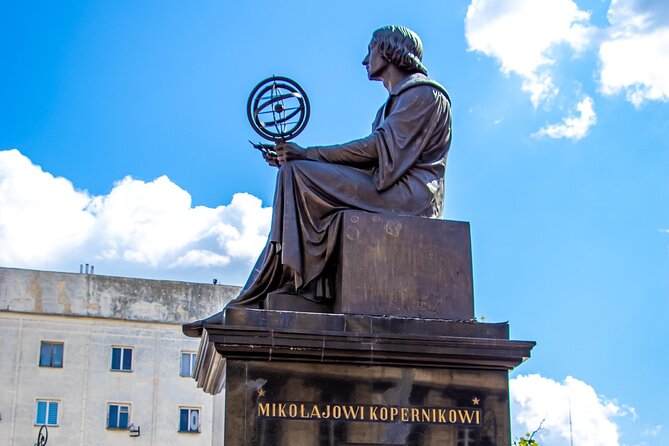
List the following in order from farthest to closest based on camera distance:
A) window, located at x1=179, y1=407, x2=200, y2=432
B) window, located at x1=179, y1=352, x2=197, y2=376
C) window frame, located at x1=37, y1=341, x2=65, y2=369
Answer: window, located at x1=179, y1=352, x2=197, y2=376
window, located at x1=179, y1=407, x2=200, y2=432
window frame, located at x1=37, y1=341, x2=65, y2=369

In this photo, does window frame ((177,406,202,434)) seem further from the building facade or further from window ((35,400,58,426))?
window ((35,400,58,426))

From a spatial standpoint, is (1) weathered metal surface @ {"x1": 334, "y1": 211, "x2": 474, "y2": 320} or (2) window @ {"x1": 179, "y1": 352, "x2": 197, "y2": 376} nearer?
(1) weathered metal surface @ {"x1": 334, "y1": 211, "x2": 474, "y2": 320}

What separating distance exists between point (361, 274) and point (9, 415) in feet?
133

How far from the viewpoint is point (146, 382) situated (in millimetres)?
50125

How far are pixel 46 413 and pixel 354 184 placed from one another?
3987 cm

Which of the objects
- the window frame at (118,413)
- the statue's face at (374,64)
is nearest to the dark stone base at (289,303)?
the statue's face at (374,64)

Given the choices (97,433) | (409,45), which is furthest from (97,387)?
(409,45)

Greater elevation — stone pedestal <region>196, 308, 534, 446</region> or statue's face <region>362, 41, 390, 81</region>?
statue's face <region>362, 41, 390, 81</region>

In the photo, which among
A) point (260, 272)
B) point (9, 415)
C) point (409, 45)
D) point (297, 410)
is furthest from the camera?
point (9, 415)

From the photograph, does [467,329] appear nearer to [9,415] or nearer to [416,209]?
[416,209]

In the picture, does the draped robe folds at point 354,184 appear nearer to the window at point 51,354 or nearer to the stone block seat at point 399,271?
the stone block seat at point 399,271

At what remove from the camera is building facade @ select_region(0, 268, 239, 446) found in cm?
4884

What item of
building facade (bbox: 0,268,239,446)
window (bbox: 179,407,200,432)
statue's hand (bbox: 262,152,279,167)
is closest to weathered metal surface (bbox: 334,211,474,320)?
statue's hand (bbox: 262,152,279,167)

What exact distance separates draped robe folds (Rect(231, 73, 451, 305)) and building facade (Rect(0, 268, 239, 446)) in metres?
38.5
